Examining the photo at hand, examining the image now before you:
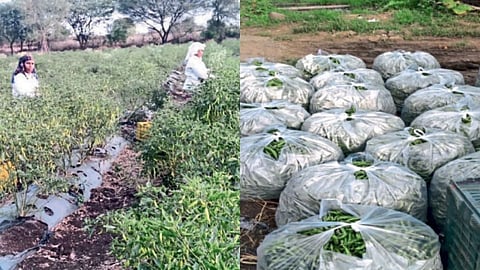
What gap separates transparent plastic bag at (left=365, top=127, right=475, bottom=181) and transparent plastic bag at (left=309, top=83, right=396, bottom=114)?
2.14 ft

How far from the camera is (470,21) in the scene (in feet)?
19.4

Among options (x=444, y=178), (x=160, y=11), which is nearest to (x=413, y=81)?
(x=444, y=178)

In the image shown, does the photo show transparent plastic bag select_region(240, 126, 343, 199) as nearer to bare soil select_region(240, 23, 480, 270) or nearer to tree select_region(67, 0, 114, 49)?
tree select_region(67, 0, 114, 49)

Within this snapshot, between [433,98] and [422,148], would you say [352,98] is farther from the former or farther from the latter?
[422,148]

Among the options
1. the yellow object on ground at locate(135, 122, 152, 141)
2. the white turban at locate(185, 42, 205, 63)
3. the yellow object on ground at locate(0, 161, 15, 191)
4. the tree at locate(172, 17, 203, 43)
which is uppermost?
the tree at locate(172, 17, 203, 43)

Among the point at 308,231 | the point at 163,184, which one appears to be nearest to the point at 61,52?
the point at 163,184

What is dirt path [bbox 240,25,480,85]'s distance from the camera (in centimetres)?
534

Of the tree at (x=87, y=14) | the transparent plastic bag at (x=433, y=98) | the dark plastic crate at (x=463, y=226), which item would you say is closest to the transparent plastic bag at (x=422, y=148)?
the dark plastic crate at (x=463, y=226)

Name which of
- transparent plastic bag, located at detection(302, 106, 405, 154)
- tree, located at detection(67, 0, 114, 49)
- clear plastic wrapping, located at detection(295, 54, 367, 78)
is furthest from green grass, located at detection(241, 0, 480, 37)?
tree, located at detection(67, 0, 114, 49)

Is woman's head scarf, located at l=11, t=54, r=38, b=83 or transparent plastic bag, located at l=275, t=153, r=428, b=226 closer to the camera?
woman's head scarf, located at l=11, t=54, r=38, b=83

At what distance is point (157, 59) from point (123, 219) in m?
0.41

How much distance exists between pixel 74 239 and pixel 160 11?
0.60 meters

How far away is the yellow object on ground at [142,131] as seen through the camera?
153cm

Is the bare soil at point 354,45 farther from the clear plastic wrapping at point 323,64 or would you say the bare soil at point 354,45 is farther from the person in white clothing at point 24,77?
the person in white clothing at point 24,77
